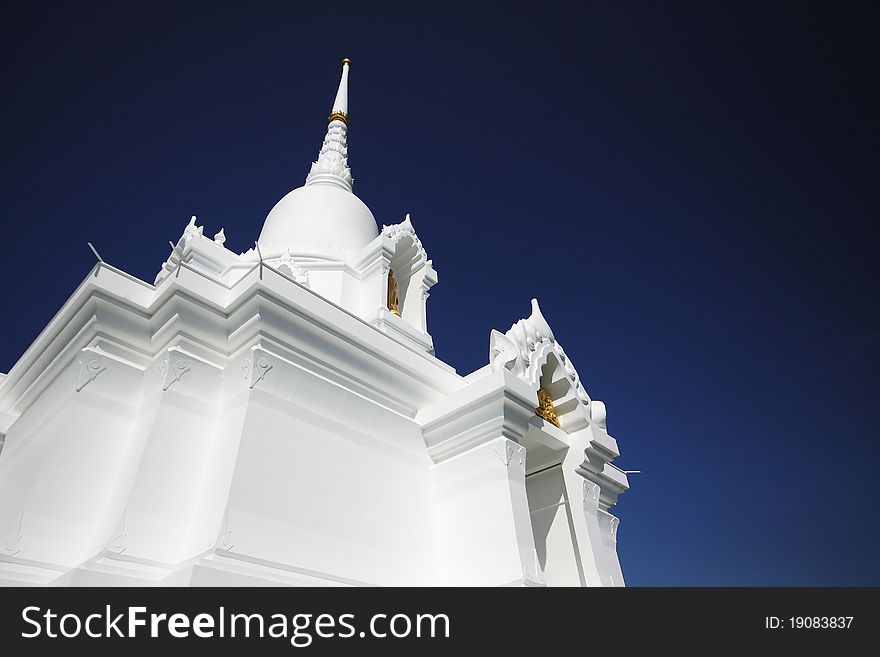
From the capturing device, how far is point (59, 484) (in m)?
7.67

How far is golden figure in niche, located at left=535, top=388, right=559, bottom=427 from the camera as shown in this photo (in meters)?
12.5

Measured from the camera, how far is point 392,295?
54.5 feet

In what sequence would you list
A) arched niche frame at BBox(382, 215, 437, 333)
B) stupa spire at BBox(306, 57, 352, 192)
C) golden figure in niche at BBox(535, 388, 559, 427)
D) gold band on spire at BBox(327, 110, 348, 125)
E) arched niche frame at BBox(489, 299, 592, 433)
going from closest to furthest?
arched niche frame at BBox(489, 299, 592, 433) < golden figure in niche at BBox(535, 388, 559, 427) < arched niche frame at BBox(382, 215, 437, 333) < stupa spire at BBox(306, 57, 352, 192) < gold band on spire at BBox(327, 110, 348, 125)

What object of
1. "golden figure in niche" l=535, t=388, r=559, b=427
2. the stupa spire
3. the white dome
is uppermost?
the stupa spire

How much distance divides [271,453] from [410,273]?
9614mm

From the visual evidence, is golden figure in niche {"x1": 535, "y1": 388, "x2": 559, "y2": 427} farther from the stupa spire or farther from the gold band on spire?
the gold band on spire

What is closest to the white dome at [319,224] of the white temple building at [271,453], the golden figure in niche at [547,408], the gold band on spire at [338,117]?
the gold band on spire at [338,117]

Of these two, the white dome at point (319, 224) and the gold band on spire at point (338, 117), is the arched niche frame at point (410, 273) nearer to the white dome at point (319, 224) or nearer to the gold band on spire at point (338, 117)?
the white dome at point (319, 224)

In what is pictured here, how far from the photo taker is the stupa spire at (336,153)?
19.5 m

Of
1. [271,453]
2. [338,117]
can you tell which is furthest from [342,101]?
[271,453]

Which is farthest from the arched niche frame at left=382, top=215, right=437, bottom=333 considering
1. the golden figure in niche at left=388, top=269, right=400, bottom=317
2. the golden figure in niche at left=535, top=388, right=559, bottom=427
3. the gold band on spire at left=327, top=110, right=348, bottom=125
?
the gold band on spire at left=327, top=110, right=348, bottom=125

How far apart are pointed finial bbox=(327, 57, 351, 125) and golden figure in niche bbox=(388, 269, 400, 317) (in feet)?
26.9
